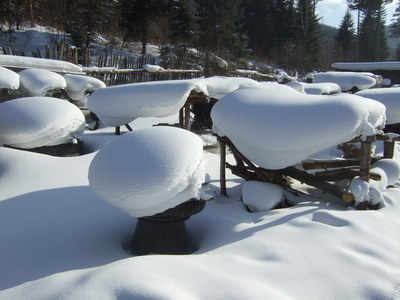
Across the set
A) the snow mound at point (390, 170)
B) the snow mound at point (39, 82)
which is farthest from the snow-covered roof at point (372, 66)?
the snow mound at point (39, 82)

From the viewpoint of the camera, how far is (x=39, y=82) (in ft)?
27.4

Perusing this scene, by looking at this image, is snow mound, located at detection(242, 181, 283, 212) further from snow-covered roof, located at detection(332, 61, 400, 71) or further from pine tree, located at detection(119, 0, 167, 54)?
pine tree, located at detection(119, 0, 167, 54)

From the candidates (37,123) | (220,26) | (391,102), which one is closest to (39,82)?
(37,123)

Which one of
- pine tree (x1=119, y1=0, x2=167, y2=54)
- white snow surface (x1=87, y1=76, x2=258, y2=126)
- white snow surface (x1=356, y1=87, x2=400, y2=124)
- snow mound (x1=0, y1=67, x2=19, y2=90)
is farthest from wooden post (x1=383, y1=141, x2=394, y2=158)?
pine tree (x1=119, y1=0, x2=167, y2=54)

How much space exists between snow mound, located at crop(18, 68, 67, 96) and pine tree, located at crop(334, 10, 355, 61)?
3613 centimetres

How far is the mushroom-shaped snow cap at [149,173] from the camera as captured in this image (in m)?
3.37

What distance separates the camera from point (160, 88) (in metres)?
6.47

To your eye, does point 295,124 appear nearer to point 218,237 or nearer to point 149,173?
point 218,237

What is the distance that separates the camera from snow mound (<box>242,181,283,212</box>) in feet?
15.2

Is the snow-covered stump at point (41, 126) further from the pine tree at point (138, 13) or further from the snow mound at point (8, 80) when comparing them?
the pine tree at point (138, 13)

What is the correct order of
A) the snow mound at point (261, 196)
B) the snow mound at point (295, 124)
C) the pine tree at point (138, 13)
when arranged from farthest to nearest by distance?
the pine tree at point (138, 13) → the snow mound at point (261, 196) → the snow mound at point (295, 124)

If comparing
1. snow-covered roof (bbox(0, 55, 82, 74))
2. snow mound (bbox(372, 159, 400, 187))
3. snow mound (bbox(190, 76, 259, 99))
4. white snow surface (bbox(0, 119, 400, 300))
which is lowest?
white snow surface (bbox(0, 119, 400, 300))

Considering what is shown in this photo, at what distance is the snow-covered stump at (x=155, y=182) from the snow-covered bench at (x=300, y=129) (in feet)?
3.17

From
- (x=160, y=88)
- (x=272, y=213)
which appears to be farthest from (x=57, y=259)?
(x=160, y=88)
